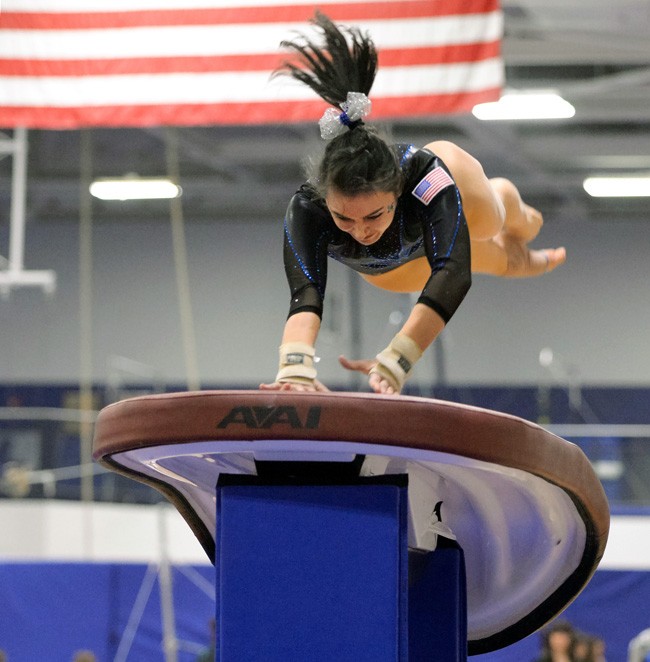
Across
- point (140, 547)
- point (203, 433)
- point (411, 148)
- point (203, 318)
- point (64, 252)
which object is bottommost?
point (140, 547)

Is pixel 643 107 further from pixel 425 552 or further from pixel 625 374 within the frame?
pixel 425 552

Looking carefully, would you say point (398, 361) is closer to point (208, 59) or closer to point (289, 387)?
point (289, 387)

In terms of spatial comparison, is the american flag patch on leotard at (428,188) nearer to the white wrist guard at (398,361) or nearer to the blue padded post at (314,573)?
the white wrist guard at (398,361)

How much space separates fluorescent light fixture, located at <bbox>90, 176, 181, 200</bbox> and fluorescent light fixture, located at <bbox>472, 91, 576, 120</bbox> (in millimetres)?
3253

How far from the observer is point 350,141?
1.47 meters

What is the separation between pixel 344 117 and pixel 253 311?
8.47 metres

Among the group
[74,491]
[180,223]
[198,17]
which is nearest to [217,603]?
[198,17]

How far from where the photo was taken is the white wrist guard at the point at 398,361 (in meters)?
1.37

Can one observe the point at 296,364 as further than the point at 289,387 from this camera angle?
Yes

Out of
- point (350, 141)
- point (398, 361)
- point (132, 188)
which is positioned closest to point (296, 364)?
point (398, 361)

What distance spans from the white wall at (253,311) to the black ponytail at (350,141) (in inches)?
303

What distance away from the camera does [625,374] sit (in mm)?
9508

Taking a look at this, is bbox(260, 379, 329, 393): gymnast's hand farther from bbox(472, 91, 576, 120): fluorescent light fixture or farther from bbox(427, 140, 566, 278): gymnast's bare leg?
bbox(472, 91, 576, 120): fluorescent light fixture

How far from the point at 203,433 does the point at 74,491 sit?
622cm
